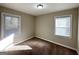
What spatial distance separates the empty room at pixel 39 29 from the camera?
1.09 meters

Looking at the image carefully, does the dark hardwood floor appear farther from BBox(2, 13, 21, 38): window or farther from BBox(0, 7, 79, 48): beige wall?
BBox(2, 13, 21, 38): window

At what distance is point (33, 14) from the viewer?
49.5 inches

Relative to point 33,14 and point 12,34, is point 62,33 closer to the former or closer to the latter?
point 33,14

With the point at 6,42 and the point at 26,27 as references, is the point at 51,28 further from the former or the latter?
the point at 6,42

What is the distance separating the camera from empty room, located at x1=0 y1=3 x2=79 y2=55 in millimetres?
1095

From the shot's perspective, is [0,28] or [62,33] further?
[62,33]

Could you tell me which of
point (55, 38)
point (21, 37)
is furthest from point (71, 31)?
point (21, 37)

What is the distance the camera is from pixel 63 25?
4.00ft

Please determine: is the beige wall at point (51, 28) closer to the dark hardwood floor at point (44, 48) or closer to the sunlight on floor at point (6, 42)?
the dark hardwood floor at point (44, 48)

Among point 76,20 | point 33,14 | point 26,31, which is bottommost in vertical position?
point 26,31

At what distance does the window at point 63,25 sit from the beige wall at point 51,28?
64 millimetres

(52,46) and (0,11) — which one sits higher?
(0,11)

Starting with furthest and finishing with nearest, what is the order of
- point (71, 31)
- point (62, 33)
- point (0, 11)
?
point (62, 33)
point (71, 31)
point (0, 11)

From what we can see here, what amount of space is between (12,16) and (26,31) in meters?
0.34
